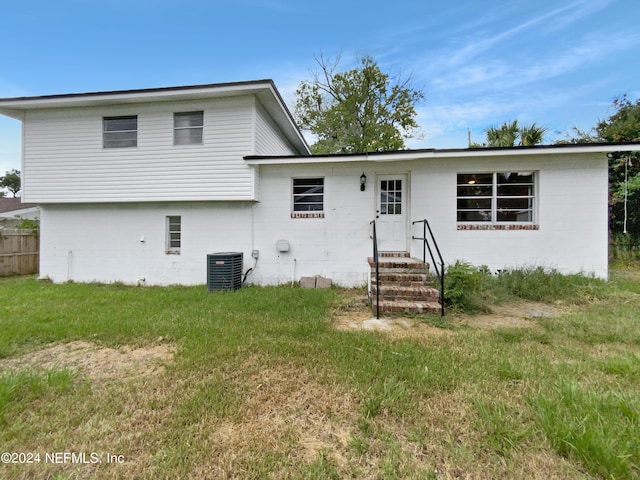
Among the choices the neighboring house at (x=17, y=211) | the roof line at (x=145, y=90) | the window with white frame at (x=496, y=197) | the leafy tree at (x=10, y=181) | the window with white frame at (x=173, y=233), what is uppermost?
the leafy tree at (x=10, y=181)

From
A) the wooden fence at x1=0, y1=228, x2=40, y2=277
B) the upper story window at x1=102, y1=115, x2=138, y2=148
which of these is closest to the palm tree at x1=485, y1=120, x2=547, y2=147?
the upper story window at x1=102, y1=115, x2=138, y2=148

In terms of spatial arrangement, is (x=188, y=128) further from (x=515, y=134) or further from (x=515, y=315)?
(x=515, y=134)

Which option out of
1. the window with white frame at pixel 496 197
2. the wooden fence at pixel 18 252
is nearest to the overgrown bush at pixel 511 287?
the window with white frame at pixel 496 197

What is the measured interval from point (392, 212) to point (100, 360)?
261 inches

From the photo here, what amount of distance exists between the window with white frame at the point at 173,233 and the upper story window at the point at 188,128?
2.16m

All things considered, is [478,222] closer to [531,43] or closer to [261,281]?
[261,281]

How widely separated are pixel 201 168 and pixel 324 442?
732cm

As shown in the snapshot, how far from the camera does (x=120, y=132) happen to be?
805 cm

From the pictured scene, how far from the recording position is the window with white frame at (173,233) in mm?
8273

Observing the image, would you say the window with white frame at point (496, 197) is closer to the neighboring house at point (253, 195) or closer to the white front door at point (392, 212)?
the neighboring house at point (253, 195)

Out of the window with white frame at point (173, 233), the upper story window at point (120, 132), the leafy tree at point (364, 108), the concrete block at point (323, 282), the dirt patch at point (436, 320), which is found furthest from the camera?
the leafy tree at point (364, 108)

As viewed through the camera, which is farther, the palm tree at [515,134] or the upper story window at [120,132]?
the palm tree at [515,134]

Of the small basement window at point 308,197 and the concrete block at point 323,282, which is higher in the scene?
the small basement window at point 308,197

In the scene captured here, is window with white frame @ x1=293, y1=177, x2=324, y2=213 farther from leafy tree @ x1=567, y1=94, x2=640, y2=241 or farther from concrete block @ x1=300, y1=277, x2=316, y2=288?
leafy tree @ x1=567, y1=94, x2=640, y2=241
